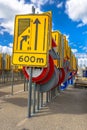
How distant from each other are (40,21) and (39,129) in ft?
12.1

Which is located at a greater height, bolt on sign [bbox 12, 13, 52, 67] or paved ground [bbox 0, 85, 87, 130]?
bolt on sign [bbox 12, 13, 52, 67]

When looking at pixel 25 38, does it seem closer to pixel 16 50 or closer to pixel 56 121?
pixel 16 50

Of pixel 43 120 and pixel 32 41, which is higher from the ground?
pixel 32 41

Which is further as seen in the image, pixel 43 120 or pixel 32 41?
pixel 32 41

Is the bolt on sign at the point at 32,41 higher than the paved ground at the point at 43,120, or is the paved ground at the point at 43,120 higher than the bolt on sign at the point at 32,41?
the bolt on sign at the point at 32,41

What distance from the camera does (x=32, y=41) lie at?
10.5 metres

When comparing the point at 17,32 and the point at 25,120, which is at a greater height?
the point at 17,32

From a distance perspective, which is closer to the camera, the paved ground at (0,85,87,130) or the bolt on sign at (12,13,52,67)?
the paved ground at (0,85,87,130)

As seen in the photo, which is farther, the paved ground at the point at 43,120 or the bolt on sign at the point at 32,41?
the bolt on sign at the point at 32,41

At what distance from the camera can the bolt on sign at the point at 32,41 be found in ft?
34.0

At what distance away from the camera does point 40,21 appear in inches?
412

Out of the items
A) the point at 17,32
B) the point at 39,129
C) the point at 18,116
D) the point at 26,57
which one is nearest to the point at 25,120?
the point at 18,116

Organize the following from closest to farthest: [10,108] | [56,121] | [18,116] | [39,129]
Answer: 1. [39,129]
2. [56,121]
3. [18,116]
4. [10,108]

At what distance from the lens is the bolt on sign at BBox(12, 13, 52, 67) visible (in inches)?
408
